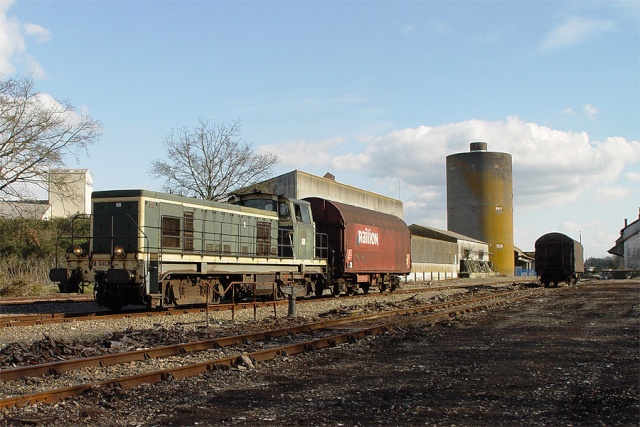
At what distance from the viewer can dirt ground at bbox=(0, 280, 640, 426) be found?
5.73 meters

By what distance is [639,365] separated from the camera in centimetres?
856

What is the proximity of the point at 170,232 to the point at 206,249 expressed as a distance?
141cm

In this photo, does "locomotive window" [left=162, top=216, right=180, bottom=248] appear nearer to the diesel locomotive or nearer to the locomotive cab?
the diesel locomotive

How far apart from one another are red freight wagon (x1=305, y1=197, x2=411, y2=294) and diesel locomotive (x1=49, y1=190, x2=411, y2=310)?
0.16 feet

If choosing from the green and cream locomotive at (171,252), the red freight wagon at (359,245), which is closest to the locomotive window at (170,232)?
the green and cream locomotive at (171,252)

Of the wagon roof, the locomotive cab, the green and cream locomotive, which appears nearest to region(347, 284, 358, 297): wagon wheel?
the wagon roof

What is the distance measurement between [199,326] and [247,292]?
18.2 ft

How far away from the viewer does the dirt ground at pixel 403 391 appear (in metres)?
5.73

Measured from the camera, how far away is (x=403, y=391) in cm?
686

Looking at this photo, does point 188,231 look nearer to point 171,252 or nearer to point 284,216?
point 171,252

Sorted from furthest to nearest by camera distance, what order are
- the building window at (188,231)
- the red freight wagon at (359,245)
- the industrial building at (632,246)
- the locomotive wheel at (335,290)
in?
1. the industrial building at (632,246)
2. the locomotive wheel at (335,290)
3. the red freight wagon at (359,245)
4. the building window at (188,231)

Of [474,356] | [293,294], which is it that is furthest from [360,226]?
[474,356]

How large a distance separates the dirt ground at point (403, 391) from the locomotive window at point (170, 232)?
7.13 metres

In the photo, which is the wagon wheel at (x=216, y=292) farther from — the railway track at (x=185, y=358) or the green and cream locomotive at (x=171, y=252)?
the railway track at (x=185, y=358)
